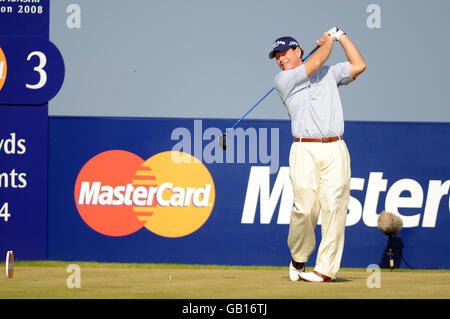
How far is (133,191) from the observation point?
8.54 metres

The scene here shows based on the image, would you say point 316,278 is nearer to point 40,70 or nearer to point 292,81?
point 292,81

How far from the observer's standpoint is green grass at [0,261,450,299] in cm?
466

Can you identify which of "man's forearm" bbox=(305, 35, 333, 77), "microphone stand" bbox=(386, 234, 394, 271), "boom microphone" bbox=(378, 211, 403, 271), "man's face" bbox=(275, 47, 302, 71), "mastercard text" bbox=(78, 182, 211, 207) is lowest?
"microphone stand" bbox=(386, 234, 394, 271)

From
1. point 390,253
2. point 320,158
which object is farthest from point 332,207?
point 390,253

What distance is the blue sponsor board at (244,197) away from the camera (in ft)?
28.0

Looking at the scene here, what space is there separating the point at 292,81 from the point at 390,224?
3409 mm

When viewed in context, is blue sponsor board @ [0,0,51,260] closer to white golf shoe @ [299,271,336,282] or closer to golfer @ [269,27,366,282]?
golfer @ [269,27,366,282]

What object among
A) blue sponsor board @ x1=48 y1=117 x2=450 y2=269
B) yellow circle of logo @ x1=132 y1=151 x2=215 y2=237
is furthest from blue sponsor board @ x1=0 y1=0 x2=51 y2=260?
yellow circle of logo @ x1=132 y1=151 x2=215 y2=237

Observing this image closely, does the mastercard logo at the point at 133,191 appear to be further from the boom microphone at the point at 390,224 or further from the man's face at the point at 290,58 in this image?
the man's face at the point at 290,58

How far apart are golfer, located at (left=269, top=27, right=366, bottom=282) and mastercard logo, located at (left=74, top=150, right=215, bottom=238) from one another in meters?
3.06

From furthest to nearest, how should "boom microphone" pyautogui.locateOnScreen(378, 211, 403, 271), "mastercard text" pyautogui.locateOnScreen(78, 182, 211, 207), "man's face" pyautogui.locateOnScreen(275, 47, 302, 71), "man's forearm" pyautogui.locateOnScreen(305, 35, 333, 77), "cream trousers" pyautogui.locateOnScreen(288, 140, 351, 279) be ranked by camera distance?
"mastercard text" pyautogui.locateOnScreen(78, 182, 211, 207) → "boom microphone" pyautogui.locateOnScreen(378, 211, 403, 271) → "man's face" pyautogui.locateOnScreen(275, 47, 302, 71) → "cream trousers" pyautogui.locateOnScreen(288, 140, 351, 279) → "man's forearm" pyautogui.locateOnScreen(305, 35, 333, 77)

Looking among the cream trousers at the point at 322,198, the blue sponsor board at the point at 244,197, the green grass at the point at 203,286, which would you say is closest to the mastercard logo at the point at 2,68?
the blue sponsor board at the point at 244,197

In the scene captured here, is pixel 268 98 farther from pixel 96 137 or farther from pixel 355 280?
pixel 355 280

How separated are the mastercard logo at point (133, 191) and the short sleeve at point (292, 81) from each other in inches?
119
